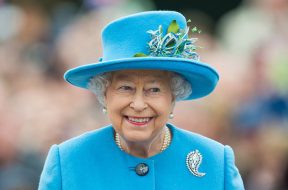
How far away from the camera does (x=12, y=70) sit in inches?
492

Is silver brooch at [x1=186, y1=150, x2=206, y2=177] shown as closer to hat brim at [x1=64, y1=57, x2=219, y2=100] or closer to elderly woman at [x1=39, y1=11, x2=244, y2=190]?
elderly woman at [x1=39, y1=11, x2=244, y2=190]

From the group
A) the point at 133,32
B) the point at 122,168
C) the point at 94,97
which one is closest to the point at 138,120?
the point at 122,168

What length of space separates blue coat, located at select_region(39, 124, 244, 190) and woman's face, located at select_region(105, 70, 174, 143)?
0.74 feet

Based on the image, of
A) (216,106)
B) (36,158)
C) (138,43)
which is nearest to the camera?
(138,43)

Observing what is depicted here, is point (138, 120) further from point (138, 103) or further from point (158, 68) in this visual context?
point (158, 68)

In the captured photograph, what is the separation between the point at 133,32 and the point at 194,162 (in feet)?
2.75

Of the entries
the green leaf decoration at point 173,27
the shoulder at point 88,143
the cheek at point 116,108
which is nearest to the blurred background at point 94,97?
the shoulder at point 88,143

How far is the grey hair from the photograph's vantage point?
21.8ft

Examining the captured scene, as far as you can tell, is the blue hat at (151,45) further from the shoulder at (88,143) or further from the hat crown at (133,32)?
the shoulder at (88,143)

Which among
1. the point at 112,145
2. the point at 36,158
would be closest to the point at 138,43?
the point at 112,145

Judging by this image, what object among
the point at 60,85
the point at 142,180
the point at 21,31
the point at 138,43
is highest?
the point at 21,31

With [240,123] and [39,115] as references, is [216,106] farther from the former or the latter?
[39,115]

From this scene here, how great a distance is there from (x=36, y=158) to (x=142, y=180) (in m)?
3.30

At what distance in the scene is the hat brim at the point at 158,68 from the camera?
6.33 metres
